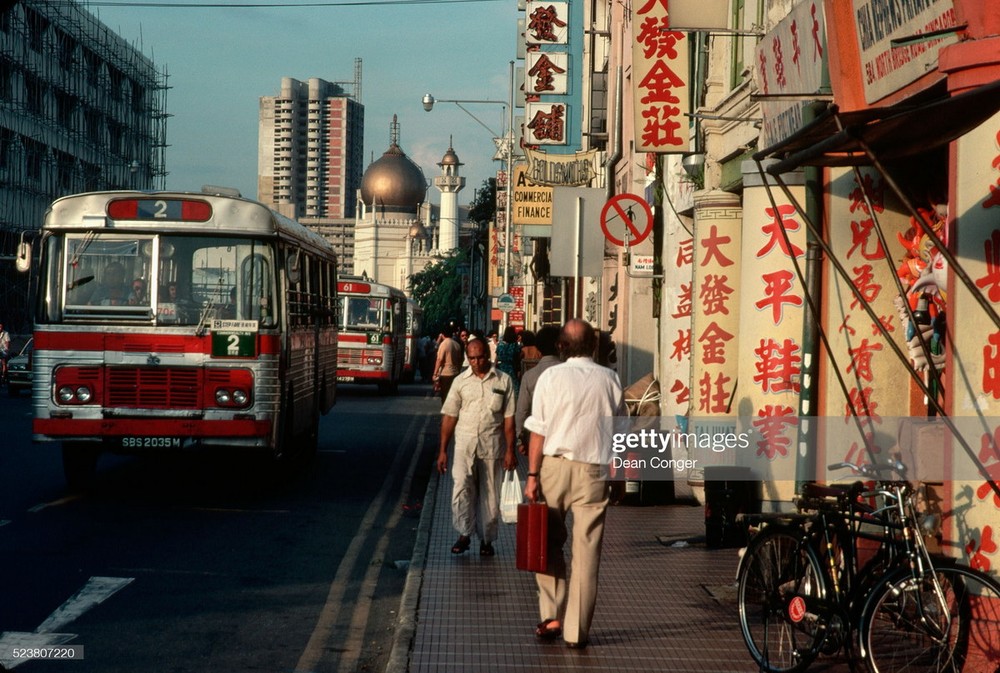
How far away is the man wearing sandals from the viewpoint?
38.4 feet

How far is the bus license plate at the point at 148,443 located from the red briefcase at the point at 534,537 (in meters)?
7.02

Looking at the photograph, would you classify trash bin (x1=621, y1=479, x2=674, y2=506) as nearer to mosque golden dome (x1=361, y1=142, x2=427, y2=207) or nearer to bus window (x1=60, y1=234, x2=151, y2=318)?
bus window (x1=60, y1=234, x2=151, y2=318)

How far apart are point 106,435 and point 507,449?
481 cm

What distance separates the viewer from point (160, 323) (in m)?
14.4

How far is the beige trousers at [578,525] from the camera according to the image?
8.15 meters

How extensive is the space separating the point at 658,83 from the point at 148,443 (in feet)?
23.2

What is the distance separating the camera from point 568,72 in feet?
106

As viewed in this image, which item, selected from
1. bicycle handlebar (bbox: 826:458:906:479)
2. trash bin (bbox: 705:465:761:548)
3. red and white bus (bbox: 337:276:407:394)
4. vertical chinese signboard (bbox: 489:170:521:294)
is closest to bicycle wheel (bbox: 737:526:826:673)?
bicycle handlebar (bbox: 826:458:906:479)

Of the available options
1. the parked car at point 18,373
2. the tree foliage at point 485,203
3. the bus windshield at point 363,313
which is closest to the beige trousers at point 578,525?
the parked car at point 18,373

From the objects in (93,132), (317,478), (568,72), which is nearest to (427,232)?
(93,132)

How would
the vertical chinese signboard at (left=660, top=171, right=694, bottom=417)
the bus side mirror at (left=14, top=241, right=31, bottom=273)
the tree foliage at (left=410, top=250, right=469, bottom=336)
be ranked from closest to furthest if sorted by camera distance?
the bus side mirror at (left=14, top=241, right=31, bottom=273), the vertical chinese signboard at (left=660, top=171, right=694, bottom=417), the tree foliage at (left=410, top=250, right=469, bottom=336)

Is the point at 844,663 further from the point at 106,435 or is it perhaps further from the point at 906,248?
the point at 106,435

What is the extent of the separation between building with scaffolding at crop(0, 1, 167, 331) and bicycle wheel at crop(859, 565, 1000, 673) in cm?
5356

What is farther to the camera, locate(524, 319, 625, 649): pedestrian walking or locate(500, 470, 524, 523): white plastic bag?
locate(500, 470, 524, 523): white plastic bag
